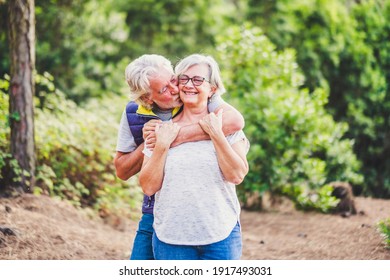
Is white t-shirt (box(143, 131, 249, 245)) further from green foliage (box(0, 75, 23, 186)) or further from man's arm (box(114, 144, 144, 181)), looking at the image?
green foliage (box(0, 75, 23, 186))

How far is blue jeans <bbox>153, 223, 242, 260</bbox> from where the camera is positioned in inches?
108

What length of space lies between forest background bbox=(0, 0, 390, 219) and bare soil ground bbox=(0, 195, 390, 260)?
29 cm

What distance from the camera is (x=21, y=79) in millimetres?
5098

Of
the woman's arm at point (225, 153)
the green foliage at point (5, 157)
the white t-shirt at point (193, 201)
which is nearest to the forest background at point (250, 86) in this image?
the green foliage at point (5, 157)

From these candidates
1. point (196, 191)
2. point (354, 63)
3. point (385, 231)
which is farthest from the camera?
point (354, 63)

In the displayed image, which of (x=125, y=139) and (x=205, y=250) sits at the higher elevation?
(x=125, y=139)

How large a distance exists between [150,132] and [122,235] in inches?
122

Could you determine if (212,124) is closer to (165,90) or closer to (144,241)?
(165,90)

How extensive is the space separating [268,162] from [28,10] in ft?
11.7

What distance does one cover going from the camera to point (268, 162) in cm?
693

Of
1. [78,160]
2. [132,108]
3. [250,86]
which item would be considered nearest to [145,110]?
[132,108]

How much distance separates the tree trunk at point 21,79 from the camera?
504cm

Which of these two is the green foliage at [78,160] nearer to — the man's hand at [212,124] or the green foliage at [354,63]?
the man's hand at [212,124]
